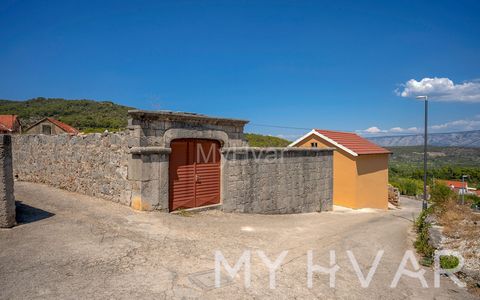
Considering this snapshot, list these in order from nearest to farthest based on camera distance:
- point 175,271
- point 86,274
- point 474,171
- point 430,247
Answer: point 86,274 < point 175,271 < point 430,247 < point 474,171

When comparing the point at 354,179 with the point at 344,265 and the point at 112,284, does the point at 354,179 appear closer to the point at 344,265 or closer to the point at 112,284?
the point at 344,265

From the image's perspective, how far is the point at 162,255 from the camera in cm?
504

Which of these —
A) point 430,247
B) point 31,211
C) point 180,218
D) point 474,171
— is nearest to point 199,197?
point 180,218

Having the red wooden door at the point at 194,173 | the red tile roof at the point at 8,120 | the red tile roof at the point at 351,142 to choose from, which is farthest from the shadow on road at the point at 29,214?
the red tile roof at the point at 8,120

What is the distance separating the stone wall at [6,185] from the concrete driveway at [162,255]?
25 cm

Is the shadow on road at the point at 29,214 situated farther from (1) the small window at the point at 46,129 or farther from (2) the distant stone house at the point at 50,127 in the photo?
(1) the small window at the point at 46,129

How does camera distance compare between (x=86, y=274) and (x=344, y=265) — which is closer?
(x=86, y=274)

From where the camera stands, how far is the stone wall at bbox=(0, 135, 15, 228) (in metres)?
5.21

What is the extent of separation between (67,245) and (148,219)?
2.10 m

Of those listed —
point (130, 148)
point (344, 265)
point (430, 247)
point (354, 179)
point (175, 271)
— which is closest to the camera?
point (175, 271)

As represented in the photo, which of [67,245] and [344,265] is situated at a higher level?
[67,245]

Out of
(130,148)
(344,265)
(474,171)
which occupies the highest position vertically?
(130,148)

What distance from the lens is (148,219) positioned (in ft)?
22.6

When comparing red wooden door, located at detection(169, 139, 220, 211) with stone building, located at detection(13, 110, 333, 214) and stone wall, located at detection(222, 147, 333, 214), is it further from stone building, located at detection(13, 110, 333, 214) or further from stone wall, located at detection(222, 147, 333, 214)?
stone wall, located at detection(222, 147, 333, 214)
